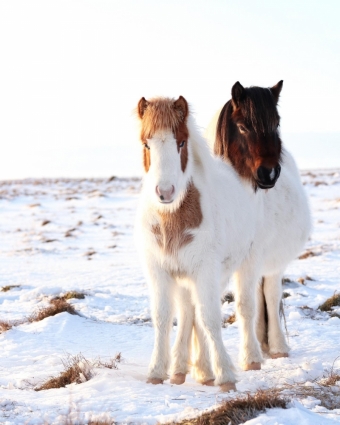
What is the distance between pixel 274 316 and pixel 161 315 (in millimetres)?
2222

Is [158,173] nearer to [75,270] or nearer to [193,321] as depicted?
[193,321]

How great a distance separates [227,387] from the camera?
4688 mm

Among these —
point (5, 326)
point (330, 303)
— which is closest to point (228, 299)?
point (330, 303)

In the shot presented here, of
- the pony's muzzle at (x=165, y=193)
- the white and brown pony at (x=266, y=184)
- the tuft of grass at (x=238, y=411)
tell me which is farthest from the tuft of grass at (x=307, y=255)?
the tuft of grass at (x=238, y=411)

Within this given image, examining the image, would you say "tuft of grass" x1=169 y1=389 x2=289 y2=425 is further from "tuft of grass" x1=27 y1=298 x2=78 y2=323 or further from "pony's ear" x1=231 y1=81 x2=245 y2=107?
"tuft of grass" x1=27 y1=298 x2=78 y2=323

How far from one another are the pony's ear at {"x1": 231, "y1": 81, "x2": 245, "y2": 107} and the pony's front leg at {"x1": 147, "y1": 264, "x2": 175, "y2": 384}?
6.73 ft

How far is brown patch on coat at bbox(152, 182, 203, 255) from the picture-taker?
4.68 meters

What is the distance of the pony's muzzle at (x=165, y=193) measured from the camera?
4293 mm

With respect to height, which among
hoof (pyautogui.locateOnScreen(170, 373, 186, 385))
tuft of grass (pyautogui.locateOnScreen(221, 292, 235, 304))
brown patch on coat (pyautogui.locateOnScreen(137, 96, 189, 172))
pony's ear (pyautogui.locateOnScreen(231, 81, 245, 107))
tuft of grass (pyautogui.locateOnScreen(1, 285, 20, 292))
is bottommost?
tuft of grass (pyautogui.locateOnScreen(1, 285, 20, 292))

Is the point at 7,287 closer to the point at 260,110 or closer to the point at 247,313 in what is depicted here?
the point at 247,313

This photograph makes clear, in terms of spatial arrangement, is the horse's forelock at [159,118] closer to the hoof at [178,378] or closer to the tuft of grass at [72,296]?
the hoof at [178,378]

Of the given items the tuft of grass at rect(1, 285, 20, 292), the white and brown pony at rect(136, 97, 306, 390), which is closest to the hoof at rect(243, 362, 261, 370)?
the white and brown pony at rect(136, 97, 306, 390)

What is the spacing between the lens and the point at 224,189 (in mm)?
5266

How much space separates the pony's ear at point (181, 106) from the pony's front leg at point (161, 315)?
120cm
